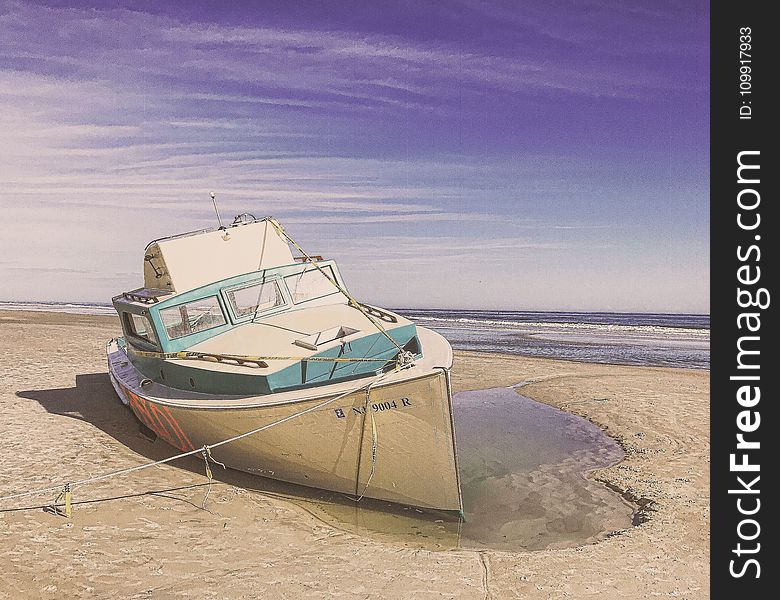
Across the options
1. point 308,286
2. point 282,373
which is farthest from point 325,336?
point 308,286

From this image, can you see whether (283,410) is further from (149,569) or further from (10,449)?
(10,449)

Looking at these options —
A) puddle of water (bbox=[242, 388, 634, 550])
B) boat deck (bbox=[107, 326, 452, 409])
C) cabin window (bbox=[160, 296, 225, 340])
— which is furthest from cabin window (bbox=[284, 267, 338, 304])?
puddle of water (bbox=[242, 388, 634, 550])

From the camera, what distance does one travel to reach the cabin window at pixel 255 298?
1064 centimetres

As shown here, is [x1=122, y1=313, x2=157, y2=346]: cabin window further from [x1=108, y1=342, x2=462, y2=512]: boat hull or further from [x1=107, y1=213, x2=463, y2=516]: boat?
[x1=108, y1=342, x2=462, y2=512]: boat hull

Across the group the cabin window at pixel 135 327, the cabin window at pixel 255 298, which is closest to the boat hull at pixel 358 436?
the cabin window at pixel 255 298

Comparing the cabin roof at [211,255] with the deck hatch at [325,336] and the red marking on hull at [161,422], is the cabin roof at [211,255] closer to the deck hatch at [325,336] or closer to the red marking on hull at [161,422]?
the red marking on hull at [161,422]

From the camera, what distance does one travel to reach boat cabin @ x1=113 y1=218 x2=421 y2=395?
9.00m

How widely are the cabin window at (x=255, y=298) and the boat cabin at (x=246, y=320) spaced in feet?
0.06

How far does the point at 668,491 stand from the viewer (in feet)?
31.6

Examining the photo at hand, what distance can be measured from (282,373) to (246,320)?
2.20 metres

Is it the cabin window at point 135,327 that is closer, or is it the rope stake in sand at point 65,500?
the rope stake in sand at point 65,500

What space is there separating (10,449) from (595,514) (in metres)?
9.83
